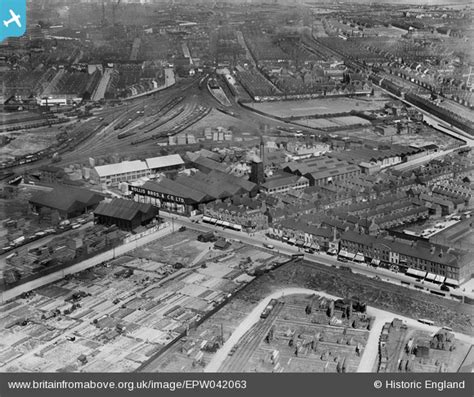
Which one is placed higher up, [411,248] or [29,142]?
[29,142]

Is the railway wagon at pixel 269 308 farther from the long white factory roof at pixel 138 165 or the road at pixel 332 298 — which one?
the long white factory roof at pixel 138 165

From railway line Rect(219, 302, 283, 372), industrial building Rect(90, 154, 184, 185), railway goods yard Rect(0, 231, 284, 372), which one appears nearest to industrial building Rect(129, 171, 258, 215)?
industrial building Rect(90, 154, 184, 185)

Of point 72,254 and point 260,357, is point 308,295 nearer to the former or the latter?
point 260,357

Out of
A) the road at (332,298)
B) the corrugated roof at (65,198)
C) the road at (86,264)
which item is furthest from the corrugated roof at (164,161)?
the road at (332,298)

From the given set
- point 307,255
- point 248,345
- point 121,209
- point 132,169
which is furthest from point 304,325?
point 132,169

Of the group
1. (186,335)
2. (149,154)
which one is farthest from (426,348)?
(149,154)

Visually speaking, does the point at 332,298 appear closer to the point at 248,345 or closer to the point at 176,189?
the point at 248,345
